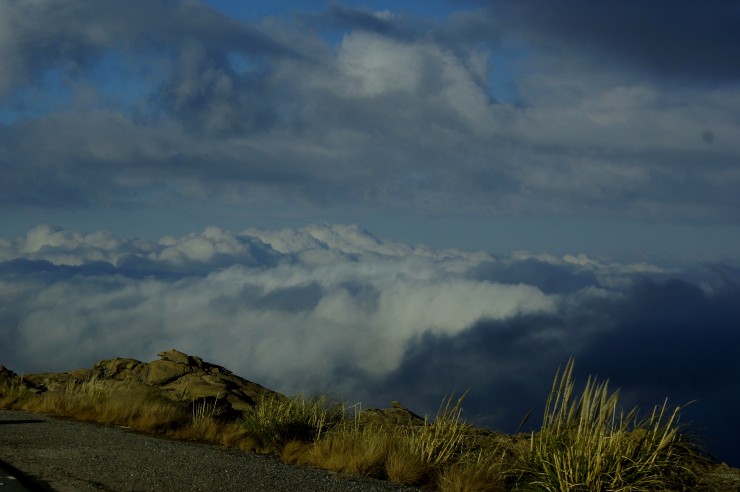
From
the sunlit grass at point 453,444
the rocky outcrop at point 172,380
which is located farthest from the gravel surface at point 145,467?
the rocky outcrop at point 172,380

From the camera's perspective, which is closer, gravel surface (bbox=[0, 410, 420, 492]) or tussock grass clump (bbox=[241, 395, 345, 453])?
gravel surface (bbox=[0, 410, 420, 492])

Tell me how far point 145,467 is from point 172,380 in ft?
38.4

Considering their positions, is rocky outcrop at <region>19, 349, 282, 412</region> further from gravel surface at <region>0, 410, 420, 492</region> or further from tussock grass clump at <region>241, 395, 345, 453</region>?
gravel surface at <region>0, 410, 420, 492</region>

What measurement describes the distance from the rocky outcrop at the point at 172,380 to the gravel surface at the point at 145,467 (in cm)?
440

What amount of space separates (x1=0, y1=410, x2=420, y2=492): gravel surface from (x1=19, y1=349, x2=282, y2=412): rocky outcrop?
14.4 ft

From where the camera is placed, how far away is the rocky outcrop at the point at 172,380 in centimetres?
1767

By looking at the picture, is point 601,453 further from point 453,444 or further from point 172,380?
point 172,380

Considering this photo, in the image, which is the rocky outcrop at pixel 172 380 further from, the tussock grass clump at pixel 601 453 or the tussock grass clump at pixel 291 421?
the tussock grass clump at pixel 601 453

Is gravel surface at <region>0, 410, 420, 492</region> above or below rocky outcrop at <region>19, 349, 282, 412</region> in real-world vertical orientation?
below

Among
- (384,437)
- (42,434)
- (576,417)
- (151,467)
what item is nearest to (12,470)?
(151,467)

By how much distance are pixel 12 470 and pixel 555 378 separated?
256 inches

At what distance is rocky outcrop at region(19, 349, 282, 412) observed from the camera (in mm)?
17672

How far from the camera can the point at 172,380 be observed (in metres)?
21.1

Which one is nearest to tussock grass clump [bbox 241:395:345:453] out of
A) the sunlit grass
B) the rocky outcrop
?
the sunlit grass
